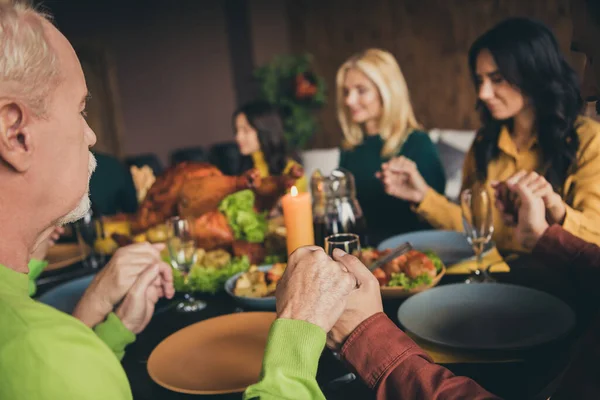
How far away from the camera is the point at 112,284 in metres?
1.21

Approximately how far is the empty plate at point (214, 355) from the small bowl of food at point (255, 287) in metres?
0.05

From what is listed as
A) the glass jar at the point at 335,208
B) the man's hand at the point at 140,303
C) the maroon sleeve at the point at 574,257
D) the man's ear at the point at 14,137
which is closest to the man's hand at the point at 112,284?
the man's hand at the point at 140,303

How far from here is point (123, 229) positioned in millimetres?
2033

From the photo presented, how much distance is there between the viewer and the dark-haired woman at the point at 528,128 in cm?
185

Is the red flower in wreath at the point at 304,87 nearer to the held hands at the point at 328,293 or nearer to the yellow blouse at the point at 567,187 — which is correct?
the yellow blouse at the point at 567,187

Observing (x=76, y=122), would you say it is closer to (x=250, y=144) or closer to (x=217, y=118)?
(x=250, y=144)

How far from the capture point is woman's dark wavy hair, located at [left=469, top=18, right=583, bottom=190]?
1918mm

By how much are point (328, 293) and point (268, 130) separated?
115 inches

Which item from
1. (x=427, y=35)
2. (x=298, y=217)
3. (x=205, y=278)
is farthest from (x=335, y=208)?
(x=427, y=35)

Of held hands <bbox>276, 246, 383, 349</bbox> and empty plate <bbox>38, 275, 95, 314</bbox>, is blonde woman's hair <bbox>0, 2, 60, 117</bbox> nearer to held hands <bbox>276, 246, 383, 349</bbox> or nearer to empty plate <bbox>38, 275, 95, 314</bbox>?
held hands <bbox>276, 246, 383, 349</bbox>

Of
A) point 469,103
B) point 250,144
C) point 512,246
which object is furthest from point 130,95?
point 512,246

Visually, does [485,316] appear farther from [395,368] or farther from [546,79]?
[546,79]

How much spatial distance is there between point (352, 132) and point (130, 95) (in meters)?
4.57

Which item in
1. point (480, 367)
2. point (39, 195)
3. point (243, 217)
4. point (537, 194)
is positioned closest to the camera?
point (39, 195)
